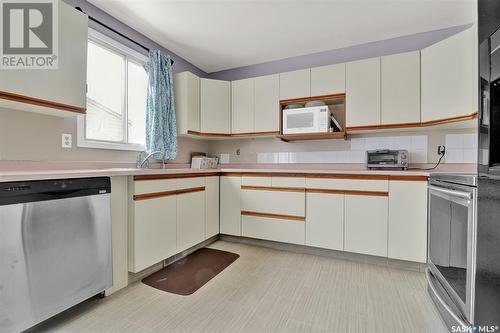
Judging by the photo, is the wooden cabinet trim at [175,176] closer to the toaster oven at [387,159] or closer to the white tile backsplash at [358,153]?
the white tile backsplash at [358,153]

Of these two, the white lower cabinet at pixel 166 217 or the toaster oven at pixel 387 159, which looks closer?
the white lower cabinet at pixel 166 217

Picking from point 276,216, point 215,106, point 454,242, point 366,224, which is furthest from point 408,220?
point 215,106

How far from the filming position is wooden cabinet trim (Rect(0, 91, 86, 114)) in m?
1.36

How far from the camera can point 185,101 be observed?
2.88m

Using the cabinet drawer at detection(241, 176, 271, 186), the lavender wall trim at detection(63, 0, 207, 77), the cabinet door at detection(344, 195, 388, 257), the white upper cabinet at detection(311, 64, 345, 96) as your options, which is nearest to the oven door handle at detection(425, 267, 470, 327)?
the cabinet door at detection(344, 195, 388, 257)

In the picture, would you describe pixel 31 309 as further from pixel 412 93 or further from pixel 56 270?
pixel 412 93

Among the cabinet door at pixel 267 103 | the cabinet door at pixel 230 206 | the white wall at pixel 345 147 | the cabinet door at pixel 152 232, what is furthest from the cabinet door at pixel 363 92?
the cabinet door at pixel 152 232

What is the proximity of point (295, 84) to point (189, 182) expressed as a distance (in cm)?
176

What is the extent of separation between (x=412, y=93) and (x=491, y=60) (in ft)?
4.67

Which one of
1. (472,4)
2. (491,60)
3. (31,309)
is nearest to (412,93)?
(472,4)

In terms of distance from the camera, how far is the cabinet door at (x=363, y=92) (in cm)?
247

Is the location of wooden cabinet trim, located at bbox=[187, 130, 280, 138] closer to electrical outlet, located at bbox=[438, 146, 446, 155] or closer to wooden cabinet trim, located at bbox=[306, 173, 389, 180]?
wooden cabinet trim, located at bbox=[306, 173, 389, 180]

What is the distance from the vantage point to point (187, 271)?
6.68 feet

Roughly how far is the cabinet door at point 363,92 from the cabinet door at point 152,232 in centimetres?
213
